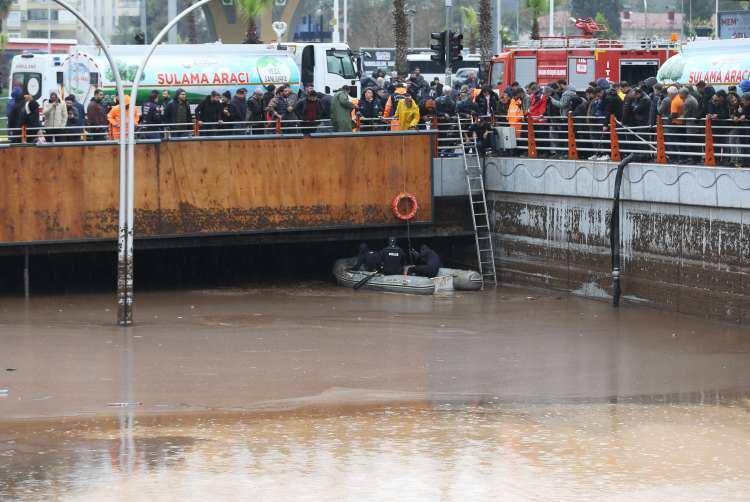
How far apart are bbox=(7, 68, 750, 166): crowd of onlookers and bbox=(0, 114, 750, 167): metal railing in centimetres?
4

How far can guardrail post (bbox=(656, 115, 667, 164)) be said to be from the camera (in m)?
25.0

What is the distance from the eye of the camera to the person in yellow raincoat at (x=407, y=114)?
29.8 metres

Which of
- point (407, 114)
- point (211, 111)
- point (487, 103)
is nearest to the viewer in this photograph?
point (407, 114)

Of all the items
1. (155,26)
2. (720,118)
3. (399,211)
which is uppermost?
(155,26)

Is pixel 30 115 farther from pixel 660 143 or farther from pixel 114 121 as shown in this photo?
pixel 660 143

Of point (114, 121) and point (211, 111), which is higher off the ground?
point (211, 111)

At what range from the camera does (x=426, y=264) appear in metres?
29.0

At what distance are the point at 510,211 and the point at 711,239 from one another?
640 centimetres

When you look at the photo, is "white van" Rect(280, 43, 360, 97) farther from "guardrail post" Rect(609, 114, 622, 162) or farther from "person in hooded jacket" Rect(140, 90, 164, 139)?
"guardrail post" Rect(609, 114, 622, 162)

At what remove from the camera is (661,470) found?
47.6 ft

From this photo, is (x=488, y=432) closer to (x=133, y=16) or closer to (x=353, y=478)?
(x=353, y=478)

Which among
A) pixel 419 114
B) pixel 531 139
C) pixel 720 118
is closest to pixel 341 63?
pixel 419 114

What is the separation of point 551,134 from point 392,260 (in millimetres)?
3955

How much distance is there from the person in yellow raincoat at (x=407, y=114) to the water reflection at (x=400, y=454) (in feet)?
42.1
